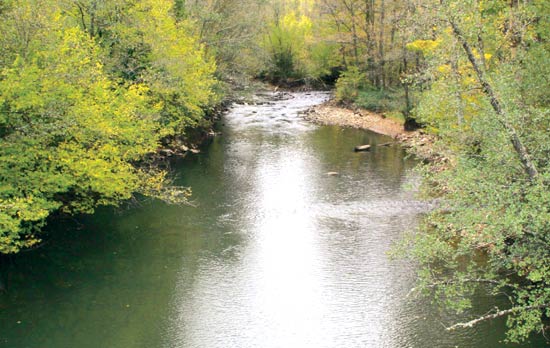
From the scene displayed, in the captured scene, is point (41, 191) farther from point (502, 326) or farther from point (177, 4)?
point (177, 4)

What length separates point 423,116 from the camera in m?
20.8

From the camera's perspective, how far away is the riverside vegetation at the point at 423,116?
38.2 ft

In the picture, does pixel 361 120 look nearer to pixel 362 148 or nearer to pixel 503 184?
pixel 362 148

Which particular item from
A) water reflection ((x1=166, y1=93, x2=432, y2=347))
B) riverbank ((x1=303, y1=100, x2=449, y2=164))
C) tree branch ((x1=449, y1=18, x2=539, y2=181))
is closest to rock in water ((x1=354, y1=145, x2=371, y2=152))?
water reflection ((x1=166, y1=93, x2=432, y2=347))

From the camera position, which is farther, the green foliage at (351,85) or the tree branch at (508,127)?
the green foliage at (351,85)

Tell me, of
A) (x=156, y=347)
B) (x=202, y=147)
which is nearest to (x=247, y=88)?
(x=202, y=147)

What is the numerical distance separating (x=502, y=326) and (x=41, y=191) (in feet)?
44.8

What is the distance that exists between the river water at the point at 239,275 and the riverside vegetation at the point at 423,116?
120 cm

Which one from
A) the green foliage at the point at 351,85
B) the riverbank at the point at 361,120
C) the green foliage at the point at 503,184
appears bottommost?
the riverbank at the point at 361,120

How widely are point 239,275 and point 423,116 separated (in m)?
9.58

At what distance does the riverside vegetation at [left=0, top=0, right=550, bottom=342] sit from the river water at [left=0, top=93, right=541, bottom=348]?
1.20 m

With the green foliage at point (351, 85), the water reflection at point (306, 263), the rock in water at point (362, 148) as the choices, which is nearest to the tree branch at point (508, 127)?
the water reflection at point (306, 263)

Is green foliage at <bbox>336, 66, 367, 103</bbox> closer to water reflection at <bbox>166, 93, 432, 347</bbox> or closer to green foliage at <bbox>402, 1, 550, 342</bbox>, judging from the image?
water reflection at <bbox>166, 93, 432, 347</bbox>

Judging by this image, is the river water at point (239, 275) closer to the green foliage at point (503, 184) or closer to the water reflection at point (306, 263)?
the water reflection at point (306, 263)
